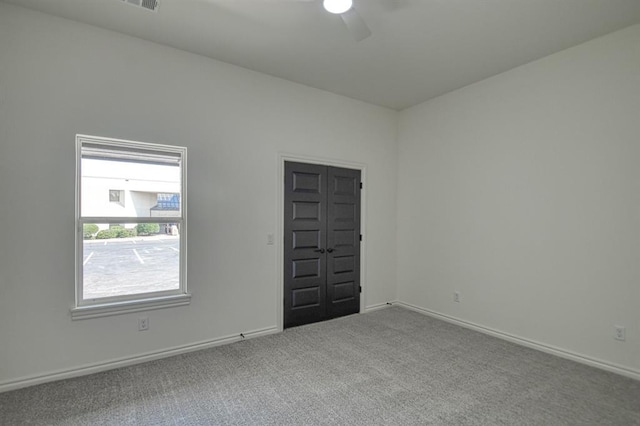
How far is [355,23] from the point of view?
2232 millimetres

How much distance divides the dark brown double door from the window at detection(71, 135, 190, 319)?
4.00 ft

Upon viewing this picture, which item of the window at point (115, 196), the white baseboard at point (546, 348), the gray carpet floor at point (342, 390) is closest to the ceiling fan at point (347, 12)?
the window at point (115, 196)

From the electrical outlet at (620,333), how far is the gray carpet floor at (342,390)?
1.04 ft

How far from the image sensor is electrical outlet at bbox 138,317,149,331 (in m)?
2.90

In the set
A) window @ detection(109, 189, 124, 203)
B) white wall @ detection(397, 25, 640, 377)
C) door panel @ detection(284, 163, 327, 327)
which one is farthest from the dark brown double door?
window @ detection(109, 189, 124, 203)

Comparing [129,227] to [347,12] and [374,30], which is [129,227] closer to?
[347,12]

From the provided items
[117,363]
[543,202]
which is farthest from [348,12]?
[117,363]

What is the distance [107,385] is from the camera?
250 centimetres

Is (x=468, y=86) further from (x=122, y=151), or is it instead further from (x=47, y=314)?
(x=47, y=314)

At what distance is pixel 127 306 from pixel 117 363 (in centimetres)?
49

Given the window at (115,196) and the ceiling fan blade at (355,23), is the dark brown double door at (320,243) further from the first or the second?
the ceiling fan blade at (355,23)

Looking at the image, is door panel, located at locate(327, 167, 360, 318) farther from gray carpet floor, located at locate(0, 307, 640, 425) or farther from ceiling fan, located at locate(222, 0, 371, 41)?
ceiling fan, located at locate(222, 0, 371, 41)

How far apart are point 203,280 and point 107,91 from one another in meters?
1.91

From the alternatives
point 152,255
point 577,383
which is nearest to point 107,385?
point 152,255
